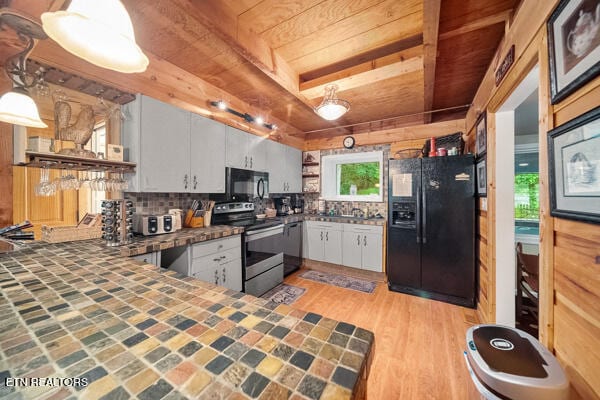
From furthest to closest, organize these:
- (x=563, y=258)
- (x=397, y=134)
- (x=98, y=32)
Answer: (x=397, y=134) < (x=563, y=258) < (x=98, y=32)

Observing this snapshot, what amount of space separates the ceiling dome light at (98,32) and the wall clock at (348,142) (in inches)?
130

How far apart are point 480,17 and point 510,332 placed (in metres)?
1.97

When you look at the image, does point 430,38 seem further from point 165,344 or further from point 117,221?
point 117,221

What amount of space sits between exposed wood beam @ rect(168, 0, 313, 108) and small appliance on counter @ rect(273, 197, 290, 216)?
2.08 m

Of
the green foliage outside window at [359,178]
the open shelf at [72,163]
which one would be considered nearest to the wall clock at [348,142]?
the green foliage outside window at [359,178]

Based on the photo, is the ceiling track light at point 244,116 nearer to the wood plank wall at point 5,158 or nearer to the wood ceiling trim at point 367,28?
the wood ceiling trim at point 367,28

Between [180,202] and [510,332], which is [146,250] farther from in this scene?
[510,332]

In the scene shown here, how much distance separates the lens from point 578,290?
87 cm

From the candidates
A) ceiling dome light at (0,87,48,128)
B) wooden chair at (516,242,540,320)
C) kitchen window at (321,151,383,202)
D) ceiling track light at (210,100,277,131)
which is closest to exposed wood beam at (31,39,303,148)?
ceiling track light at (210,100,277,131)

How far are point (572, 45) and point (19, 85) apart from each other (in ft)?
8.77

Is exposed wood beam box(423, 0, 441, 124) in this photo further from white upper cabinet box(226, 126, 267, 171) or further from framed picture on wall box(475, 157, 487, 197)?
white upper cabinet box(226, 126, 267, 171)

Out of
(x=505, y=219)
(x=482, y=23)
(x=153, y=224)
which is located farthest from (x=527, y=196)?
(x=153, y=224)

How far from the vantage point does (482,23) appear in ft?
5.05

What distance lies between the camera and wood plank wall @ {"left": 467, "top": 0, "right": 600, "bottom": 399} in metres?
0.80
